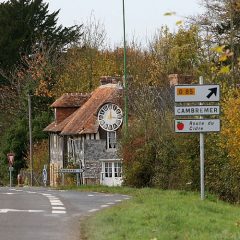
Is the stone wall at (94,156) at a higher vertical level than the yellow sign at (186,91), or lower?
lower

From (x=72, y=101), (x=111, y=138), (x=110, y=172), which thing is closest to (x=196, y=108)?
(x=111, y=138)

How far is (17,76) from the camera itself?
75.9 m

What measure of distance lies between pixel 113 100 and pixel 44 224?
38775 mm

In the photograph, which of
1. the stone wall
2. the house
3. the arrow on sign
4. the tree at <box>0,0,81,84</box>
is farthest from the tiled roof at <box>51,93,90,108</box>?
the arrow on sign

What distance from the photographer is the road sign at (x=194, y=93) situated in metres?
19.5

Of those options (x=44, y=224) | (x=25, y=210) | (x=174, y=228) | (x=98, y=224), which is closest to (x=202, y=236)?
(x=174, y=228)

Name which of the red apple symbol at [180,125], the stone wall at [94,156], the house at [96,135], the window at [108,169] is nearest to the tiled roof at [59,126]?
the house at [96,135]

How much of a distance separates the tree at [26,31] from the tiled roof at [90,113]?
706 inches

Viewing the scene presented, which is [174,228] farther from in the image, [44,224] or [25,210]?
[25,210]

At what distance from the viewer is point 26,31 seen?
261ft

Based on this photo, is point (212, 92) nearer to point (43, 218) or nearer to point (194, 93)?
point (194, 93)

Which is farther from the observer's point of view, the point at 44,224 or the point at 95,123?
the point at 95,123

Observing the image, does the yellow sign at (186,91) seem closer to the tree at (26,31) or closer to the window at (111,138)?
the window at (111,138)

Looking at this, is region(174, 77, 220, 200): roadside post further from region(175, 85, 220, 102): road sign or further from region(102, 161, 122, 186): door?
region(102, 161, 122, 186): door
